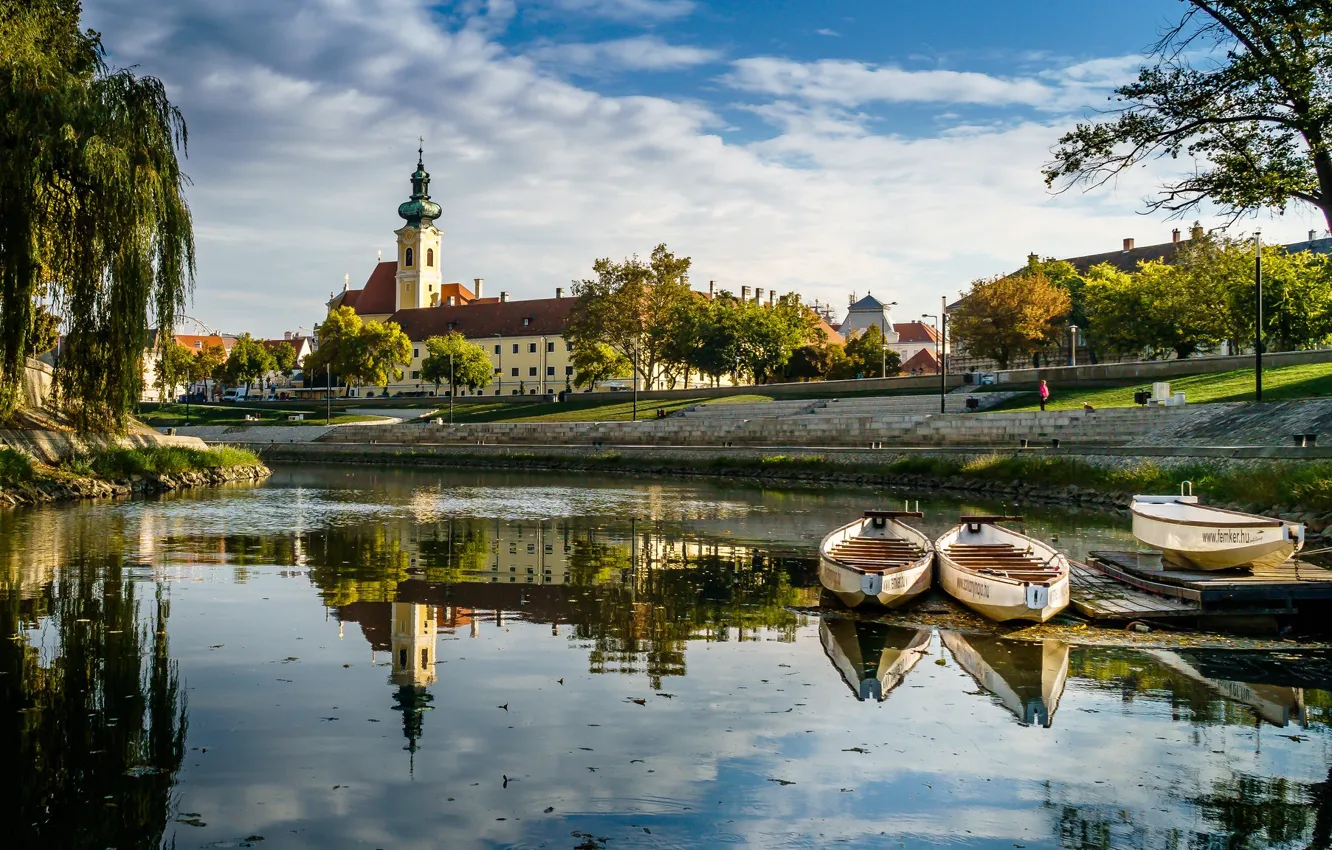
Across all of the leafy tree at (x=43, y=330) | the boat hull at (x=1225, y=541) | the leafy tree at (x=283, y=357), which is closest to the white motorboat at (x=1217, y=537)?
the boat hull at (x=1225, y=541)

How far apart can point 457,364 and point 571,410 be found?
74.5 feet

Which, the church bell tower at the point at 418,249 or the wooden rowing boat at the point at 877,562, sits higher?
the church bell tower at the point at 418,249

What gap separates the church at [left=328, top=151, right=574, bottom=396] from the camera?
397 ft

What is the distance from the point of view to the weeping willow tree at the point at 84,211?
23727 millimetres

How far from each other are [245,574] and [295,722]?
9771mm

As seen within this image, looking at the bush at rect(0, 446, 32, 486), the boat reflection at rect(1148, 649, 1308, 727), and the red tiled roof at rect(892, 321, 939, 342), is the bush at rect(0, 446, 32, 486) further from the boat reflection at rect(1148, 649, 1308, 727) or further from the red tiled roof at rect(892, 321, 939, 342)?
the red tiled roof at rect(892, 321, 939, 342)

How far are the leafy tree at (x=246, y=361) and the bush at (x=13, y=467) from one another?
3529 inches

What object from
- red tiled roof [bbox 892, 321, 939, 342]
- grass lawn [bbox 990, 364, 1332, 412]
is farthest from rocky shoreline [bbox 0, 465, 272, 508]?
red tiled roof [bbox 892, 321, 939, 342]

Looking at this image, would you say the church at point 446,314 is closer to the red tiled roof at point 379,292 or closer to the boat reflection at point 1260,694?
the red tiled roof at point 379,292

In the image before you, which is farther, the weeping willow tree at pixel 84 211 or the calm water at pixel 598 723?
the weeping willow tree at pixel 84 211

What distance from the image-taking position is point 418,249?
13612cm

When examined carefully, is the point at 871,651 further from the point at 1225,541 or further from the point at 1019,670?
the point at 1225,541

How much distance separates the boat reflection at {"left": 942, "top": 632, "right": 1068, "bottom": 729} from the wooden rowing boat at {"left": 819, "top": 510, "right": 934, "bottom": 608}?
124 centimetres

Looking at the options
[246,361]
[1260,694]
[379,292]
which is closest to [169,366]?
[1260,694]
